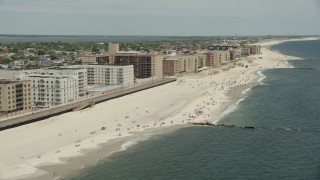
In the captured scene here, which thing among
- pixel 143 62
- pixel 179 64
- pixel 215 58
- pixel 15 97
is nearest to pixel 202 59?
pixel 215 58

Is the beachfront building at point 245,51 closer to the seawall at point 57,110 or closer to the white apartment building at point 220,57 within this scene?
the white apartment building at point 220,57

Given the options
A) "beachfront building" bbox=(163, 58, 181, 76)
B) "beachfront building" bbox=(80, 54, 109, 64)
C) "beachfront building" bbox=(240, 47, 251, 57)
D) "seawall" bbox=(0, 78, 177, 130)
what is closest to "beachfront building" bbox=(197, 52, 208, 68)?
"beachfront building" bbox=(163, 58, 181, 76)

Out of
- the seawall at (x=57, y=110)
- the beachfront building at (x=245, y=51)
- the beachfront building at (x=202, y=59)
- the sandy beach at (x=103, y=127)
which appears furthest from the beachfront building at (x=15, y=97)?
the beachfront building at (x=245, y=51)

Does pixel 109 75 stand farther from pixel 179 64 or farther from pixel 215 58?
pixel 215 58

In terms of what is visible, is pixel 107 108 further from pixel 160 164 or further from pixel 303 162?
pixel 303 162

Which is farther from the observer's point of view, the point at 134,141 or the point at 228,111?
the point at 228,111

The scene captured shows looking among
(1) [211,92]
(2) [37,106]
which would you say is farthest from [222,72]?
(2) [37,106]

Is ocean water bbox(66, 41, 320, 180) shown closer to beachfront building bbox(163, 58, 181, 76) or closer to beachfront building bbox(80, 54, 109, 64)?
beachfront building bbox(80, 54, 109, 64)
